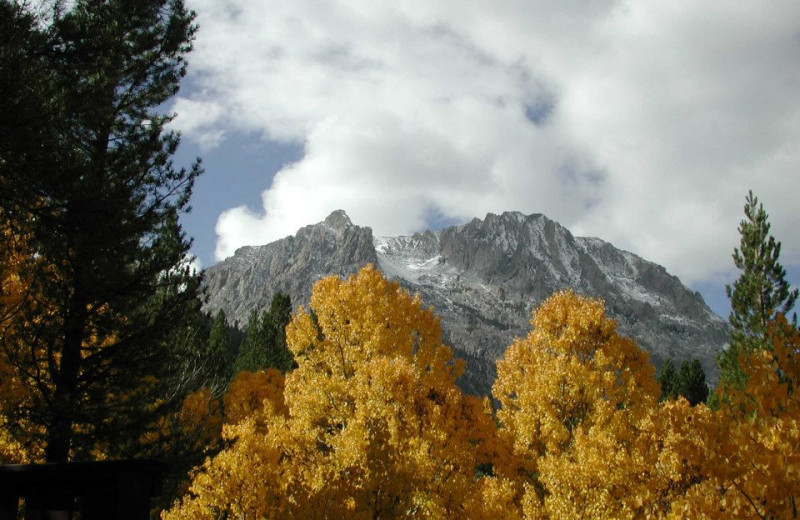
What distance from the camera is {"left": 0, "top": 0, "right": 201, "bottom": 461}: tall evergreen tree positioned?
8.63 m

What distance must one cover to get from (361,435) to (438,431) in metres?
2.61

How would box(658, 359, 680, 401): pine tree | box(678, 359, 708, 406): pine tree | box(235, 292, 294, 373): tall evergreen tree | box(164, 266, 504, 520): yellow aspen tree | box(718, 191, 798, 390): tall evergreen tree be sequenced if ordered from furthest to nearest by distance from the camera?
box(235, 292, 294, 373): tall evergreen tree, box(678, 359, 708, 406): pine tree, box(658, 359, 680, 401): pine tree, box(718, 191, 798, 390): tall evergreen tree, box(164, 266, 504, 520): yellow aspen tree

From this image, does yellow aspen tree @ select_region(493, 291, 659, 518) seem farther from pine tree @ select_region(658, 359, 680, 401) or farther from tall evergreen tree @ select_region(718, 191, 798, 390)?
pine tree @ select_region(658, 359, 680, 401)

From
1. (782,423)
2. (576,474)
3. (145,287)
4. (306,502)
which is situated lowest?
(306,502)

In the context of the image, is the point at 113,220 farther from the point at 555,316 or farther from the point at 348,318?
the point at 555,316

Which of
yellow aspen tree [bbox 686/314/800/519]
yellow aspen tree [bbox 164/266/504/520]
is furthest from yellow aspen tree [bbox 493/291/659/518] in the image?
yellow aspen tree [bbox 686/314/800/519]

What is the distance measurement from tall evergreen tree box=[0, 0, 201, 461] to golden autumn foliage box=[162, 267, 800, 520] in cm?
446

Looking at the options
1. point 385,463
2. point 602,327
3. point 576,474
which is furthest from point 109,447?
point 602,327

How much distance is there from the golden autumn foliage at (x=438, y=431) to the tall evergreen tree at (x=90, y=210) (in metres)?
4.46

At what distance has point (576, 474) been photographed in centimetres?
1447

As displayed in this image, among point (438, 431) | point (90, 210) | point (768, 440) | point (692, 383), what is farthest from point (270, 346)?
point (768, 440)

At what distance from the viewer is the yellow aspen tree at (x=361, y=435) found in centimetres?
1366

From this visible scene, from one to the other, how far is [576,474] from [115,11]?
54.2 ft

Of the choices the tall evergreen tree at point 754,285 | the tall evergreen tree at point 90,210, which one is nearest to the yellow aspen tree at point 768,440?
the tall evergreen tree at point 90,210
